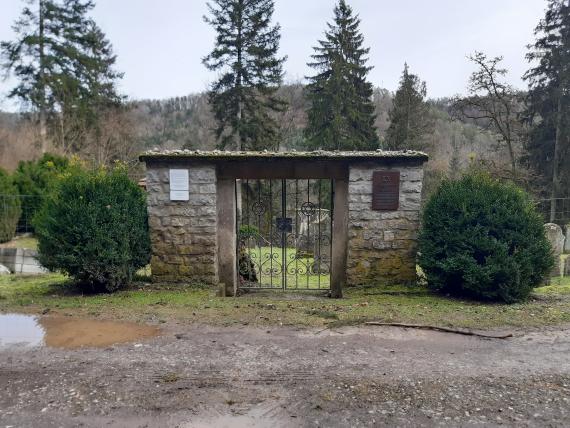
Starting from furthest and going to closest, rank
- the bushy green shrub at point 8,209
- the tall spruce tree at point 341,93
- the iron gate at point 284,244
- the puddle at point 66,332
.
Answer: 1. the tall spruce tree at point 341,93
2. the bushy green shrub at point 8,209
3. the iron gate at point 284,244
4. the puddle at point 66,332

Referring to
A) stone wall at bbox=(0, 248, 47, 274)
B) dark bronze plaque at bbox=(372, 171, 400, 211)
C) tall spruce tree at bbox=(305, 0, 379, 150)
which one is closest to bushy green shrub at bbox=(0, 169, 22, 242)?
stone wall at bbox=(0, 248, 47, 274)

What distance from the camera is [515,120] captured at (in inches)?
838

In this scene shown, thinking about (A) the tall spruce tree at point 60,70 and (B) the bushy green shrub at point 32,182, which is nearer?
(B) the bushy green shrub at point 32,182

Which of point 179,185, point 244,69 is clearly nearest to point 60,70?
point 244,69

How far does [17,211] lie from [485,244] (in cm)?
1269

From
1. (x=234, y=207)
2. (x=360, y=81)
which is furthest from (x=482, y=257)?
(x=360, y=81)

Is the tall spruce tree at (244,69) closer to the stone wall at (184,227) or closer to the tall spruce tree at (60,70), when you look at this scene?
Result: the tall spruce tree at (60,70)

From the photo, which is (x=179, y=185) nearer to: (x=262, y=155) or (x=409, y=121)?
(x=262, y=155)

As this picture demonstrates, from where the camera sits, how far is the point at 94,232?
5.93 metres

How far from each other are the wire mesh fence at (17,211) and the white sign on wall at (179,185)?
7237 millimetres

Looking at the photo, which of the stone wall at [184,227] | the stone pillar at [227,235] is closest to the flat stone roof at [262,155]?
the stone wall at [184,227]

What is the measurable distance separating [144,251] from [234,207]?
149 cm

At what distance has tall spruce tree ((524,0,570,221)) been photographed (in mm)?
19719

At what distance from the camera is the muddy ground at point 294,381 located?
2.73 m
